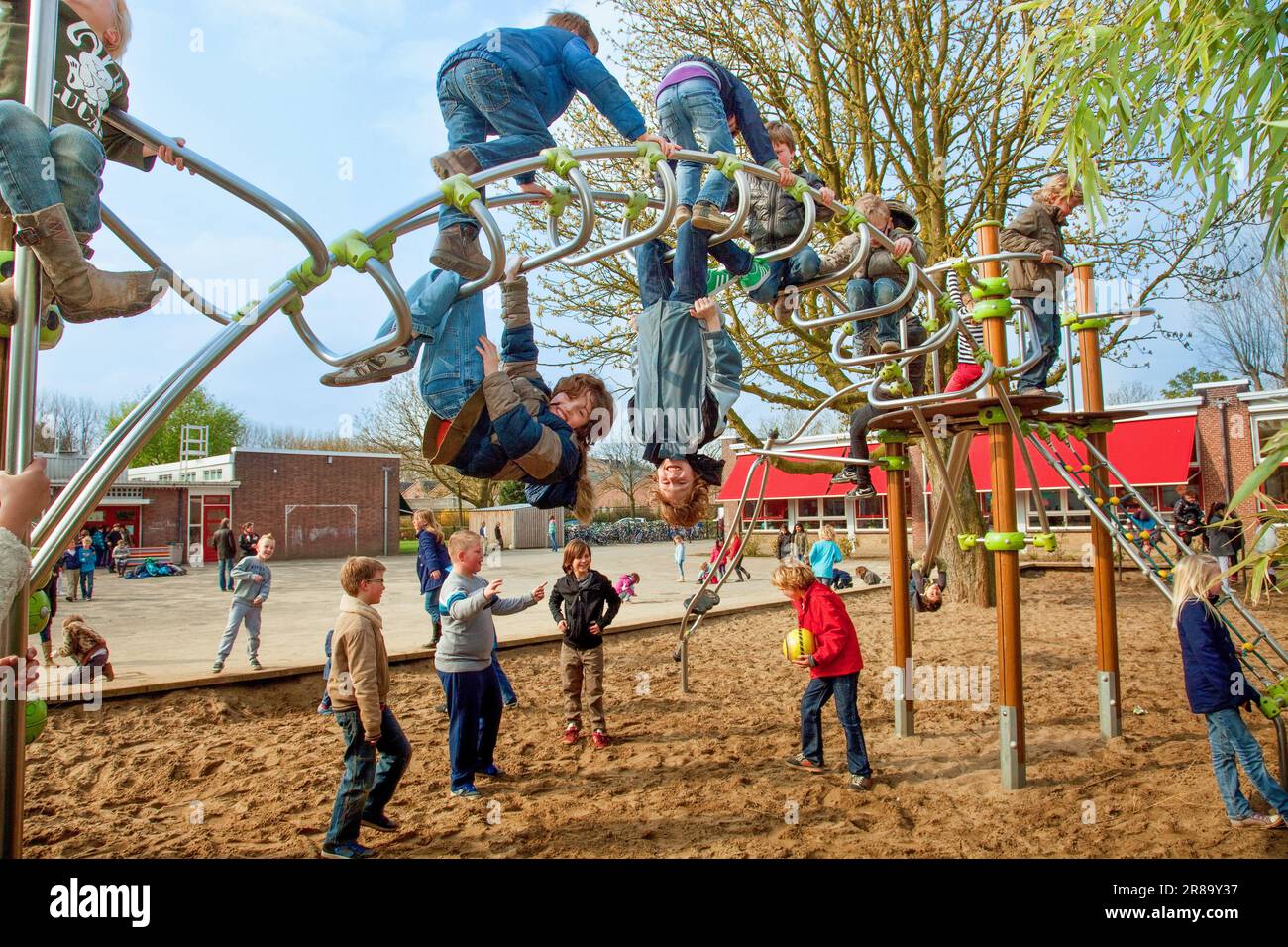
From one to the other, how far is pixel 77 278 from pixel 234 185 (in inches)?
18.7

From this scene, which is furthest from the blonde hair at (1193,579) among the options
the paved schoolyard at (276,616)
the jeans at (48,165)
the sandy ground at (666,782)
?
the paved schoolyard at (276,616)

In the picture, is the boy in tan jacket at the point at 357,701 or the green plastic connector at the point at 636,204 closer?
the green plastic connector at the point at 636,204

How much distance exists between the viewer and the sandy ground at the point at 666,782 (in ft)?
12.8

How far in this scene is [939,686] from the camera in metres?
6.90

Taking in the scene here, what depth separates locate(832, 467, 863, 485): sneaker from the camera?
226 inches

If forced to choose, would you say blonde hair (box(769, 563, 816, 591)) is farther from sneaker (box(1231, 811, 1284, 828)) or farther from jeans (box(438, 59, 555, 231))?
jeans (box(438, 59, 555, 231))

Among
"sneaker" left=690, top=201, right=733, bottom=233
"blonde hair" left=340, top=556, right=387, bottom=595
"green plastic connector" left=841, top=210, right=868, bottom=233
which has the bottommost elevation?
"blonde hair" left=340, top=556, right=387, bottom=595

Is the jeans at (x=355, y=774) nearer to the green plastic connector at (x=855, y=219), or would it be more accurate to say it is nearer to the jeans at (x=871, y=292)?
the green plastic connector at (x=855, y=219)

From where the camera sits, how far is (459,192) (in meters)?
2.33

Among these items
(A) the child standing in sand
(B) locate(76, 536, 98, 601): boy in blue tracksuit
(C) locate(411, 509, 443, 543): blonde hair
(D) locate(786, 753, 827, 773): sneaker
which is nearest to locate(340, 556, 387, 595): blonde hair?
(A) the child standing in sand

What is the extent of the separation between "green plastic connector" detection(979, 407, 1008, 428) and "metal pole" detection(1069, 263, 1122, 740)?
3.71 ft

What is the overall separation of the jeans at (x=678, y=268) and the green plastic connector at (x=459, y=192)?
3.38 ft

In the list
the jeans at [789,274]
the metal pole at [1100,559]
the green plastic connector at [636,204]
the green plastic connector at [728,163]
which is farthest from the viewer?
the metal pole at [1100,559]
